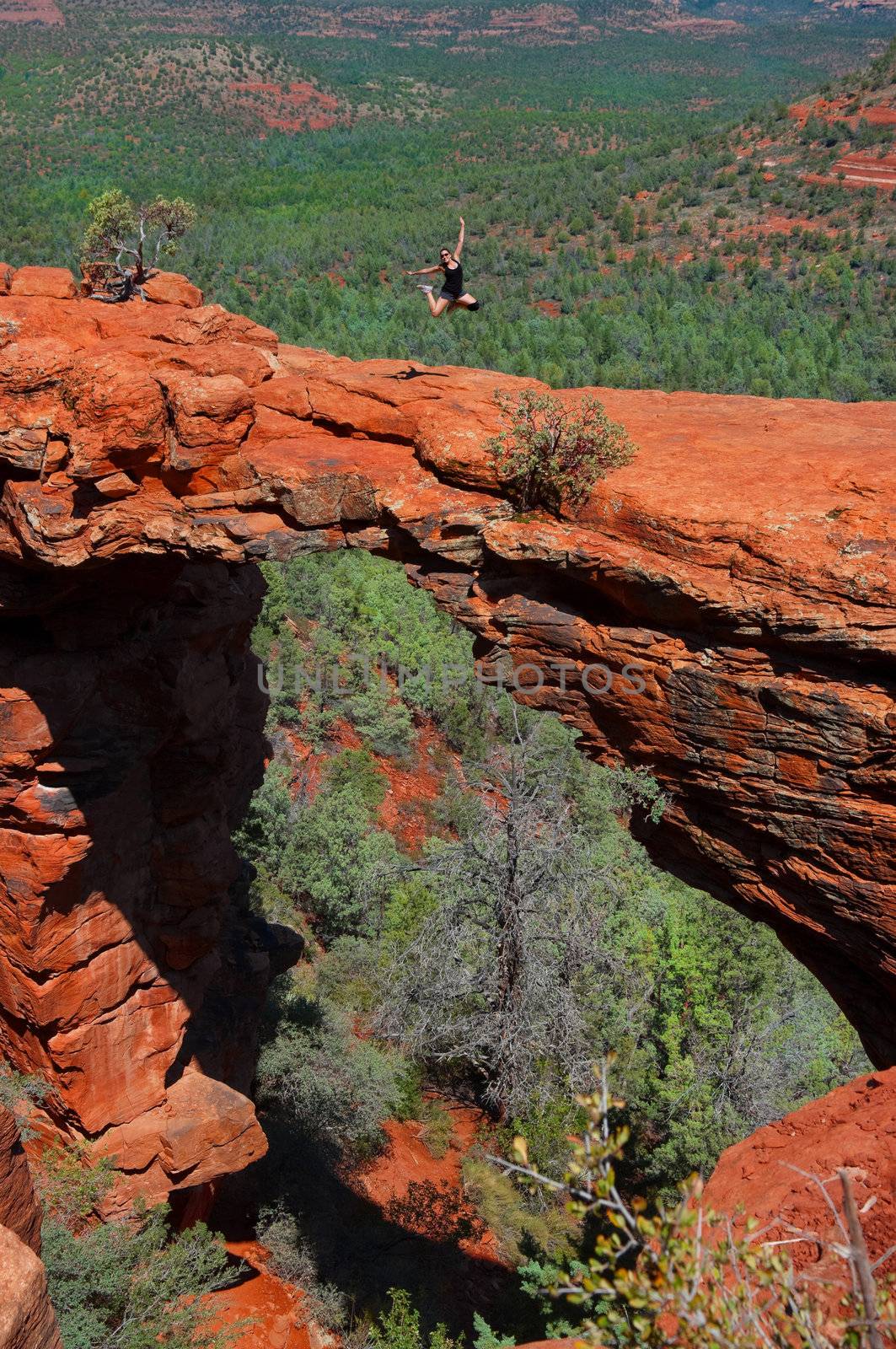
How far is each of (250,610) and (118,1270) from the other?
7268mm

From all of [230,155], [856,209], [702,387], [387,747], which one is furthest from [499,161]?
[387,747]

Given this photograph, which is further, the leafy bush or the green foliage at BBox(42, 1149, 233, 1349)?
the leafy bush

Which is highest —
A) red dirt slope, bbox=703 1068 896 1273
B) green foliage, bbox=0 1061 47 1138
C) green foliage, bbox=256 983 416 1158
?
red dirt slope, bbox=703 1068 896 1273

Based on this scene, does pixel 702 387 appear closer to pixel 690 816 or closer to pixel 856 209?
pixel 856 209

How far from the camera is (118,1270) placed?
10203 millimetres

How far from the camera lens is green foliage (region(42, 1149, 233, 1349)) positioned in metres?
9.62

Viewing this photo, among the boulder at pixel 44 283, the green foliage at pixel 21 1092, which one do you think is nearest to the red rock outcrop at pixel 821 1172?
the green foliage at pixel 21 1092

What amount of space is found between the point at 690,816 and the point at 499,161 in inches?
2828

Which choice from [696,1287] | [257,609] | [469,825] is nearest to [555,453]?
[257,609]

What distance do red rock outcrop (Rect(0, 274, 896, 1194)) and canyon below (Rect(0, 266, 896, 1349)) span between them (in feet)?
0.09

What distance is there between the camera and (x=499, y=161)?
230 feet

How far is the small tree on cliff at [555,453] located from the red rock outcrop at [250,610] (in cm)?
20

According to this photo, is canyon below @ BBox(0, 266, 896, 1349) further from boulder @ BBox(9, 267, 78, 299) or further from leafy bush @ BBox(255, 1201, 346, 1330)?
leafy bush @ BBox(255, 1201, 346, 1330)

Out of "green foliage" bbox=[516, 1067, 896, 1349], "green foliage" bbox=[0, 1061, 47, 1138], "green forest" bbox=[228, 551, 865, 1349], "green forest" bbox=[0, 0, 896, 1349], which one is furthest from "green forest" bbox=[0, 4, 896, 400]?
"green foliage" bbox=[516, 1067, 896, 1349]
